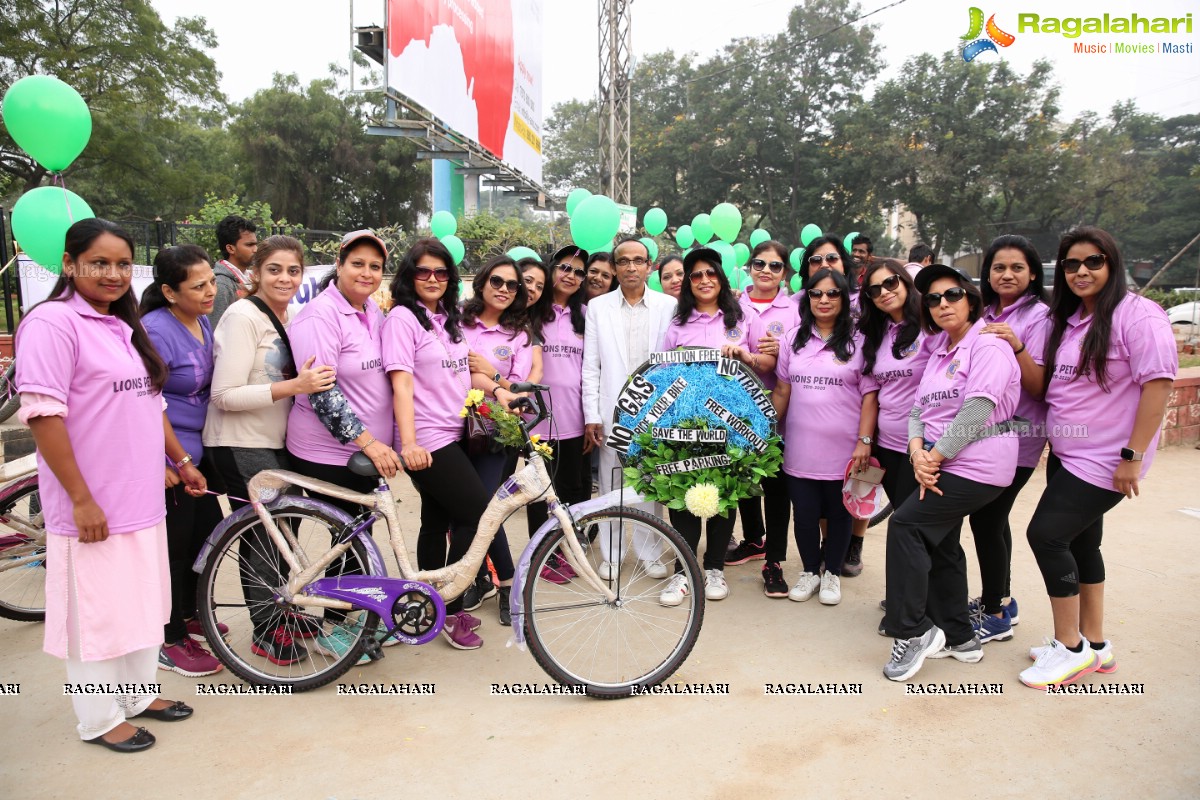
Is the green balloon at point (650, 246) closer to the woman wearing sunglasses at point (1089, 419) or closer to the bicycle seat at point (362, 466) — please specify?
the bicycle seat at point (362, 466)

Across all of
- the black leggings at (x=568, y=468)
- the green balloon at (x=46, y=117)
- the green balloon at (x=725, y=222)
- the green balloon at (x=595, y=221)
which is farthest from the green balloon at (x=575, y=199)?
the green balloon at (x=46, y=117)

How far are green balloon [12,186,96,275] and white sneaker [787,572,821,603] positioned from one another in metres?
4.31

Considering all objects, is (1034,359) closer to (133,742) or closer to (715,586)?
(715,586)

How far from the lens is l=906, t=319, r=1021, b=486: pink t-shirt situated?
3088 mm

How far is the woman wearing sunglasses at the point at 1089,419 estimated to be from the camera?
2949 millimetres

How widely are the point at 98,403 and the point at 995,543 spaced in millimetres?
3656

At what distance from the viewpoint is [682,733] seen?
2.88 m

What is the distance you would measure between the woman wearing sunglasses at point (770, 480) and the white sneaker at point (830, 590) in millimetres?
201

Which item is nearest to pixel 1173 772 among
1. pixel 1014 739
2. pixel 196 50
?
pixel 1014 739

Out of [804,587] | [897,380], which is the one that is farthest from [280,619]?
[897,380]

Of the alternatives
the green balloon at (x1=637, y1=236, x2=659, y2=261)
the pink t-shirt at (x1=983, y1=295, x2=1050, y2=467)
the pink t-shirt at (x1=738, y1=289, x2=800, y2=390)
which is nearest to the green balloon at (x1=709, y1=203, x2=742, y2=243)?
the green balloon at (x1=637, y1=236, x2=659, y2=261)

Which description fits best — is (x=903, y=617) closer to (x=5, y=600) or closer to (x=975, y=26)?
(x=5, y=600)

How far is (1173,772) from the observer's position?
2.62m

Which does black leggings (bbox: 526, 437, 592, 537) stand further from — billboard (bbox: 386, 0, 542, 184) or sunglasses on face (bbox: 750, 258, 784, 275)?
billboard (bbox: 386, 0, 542, 184)
